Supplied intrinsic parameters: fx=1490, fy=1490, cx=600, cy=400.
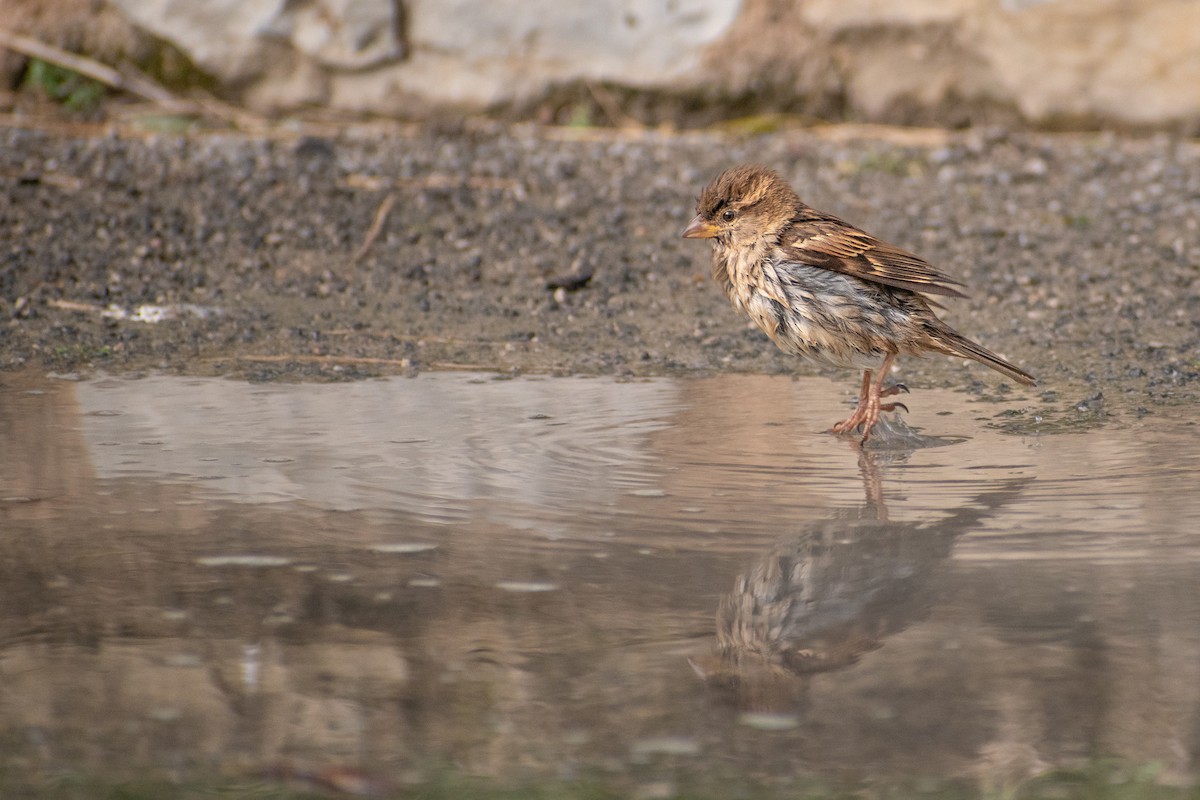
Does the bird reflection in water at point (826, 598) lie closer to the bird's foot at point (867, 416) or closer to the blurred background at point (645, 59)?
the bird's foot at point (867, 416)

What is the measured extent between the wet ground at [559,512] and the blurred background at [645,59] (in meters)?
1.96

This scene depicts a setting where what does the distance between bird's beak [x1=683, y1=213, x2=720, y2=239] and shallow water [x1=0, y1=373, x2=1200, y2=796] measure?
0.75 meters

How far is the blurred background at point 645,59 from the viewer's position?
989cm

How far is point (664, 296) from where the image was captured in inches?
276

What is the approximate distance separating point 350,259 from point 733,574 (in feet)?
14.8

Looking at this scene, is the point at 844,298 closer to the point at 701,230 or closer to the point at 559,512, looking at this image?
the point at 701,230

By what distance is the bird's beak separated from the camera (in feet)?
17.7

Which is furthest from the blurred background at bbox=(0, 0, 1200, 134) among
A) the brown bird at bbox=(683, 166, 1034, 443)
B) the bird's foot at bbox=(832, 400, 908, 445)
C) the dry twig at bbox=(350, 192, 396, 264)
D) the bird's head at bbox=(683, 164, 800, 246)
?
the bird's foot at bbox=(832, 400, 908, 445)

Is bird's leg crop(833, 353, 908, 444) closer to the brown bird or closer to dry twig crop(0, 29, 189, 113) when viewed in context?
the brown bird

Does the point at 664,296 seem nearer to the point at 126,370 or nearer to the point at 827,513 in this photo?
the point at 126,370

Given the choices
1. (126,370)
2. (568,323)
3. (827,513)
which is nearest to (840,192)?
(568,323)

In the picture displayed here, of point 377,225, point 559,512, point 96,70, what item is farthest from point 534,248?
point 96,70

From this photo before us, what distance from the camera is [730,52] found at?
10328 millimetres

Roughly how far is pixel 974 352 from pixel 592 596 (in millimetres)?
2215
